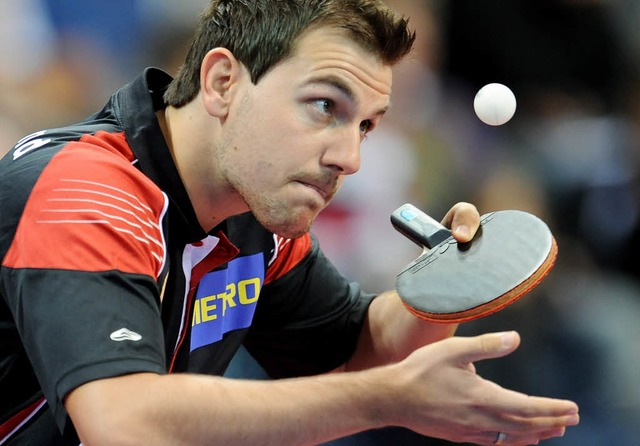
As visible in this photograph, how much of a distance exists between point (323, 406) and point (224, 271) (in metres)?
0.92

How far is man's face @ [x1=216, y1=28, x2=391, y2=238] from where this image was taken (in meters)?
2.53

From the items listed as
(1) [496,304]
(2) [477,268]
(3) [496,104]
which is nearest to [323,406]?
(1) [496,304]

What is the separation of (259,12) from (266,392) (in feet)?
3.77

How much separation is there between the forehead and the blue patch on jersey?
0.71 meters

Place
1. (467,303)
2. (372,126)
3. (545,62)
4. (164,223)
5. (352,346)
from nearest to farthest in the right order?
(467,303)
(164,223)
(372,126)
(352,346)
(545,62)

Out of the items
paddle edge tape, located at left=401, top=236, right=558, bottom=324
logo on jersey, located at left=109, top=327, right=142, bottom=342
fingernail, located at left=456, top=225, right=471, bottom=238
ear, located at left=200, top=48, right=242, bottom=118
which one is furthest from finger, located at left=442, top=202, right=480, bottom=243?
logo on jersey, located at left=109, top=327, right=142, bottom=342

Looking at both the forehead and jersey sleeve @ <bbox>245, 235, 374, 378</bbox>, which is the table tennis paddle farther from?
jersey sleeve @ <bbox>245, 235, 374, 378</bbox>

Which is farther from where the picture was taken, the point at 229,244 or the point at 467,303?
the point at 229,244

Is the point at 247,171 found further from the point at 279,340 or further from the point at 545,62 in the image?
the point at 545,62

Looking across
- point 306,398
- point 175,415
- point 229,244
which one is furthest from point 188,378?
point 229,244

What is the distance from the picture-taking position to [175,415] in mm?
1958

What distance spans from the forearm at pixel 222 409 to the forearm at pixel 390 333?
2.99 feet

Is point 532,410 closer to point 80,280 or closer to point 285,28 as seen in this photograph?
point 80,280

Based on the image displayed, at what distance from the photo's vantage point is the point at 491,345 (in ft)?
6.37
